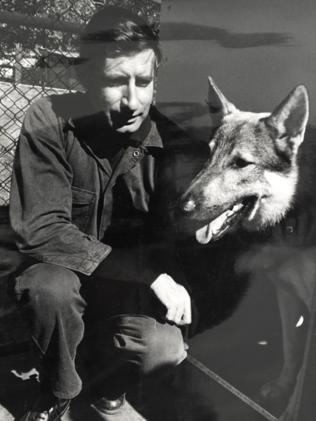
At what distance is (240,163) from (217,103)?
0.19 m

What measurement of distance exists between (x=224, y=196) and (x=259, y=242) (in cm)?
21

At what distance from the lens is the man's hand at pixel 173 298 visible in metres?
1.76

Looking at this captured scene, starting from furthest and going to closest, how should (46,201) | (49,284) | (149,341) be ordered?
(149,341) < (49,284) < (46,201)

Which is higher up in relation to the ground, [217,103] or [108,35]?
[108,35]

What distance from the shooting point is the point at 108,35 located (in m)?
1.45

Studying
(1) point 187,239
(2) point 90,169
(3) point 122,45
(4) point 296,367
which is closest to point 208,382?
(4) point 296,367

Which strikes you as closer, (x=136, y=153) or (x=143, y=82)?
(x=143, y=82)

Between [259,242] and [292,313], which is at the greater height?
[259,242]

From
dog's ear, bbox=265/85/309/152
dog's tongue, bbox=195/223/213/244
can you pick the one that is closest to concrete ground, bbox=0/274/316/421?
dog's tongue, bbox=195/223/213/244

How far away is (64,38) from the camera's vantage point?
4.72ft

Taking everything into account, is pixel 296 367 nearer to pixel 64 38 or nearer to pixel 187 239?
pixel 187 239

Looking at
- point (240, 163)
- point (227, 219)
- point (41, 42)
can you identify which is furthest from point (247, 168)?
point (41, 42)

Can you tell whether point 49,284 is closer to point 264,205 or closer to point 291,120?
point 264,205

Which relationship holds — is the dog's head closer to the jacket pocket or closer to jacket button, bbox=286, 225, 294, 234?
jacket button, bbox=286, 225, 294, 234
